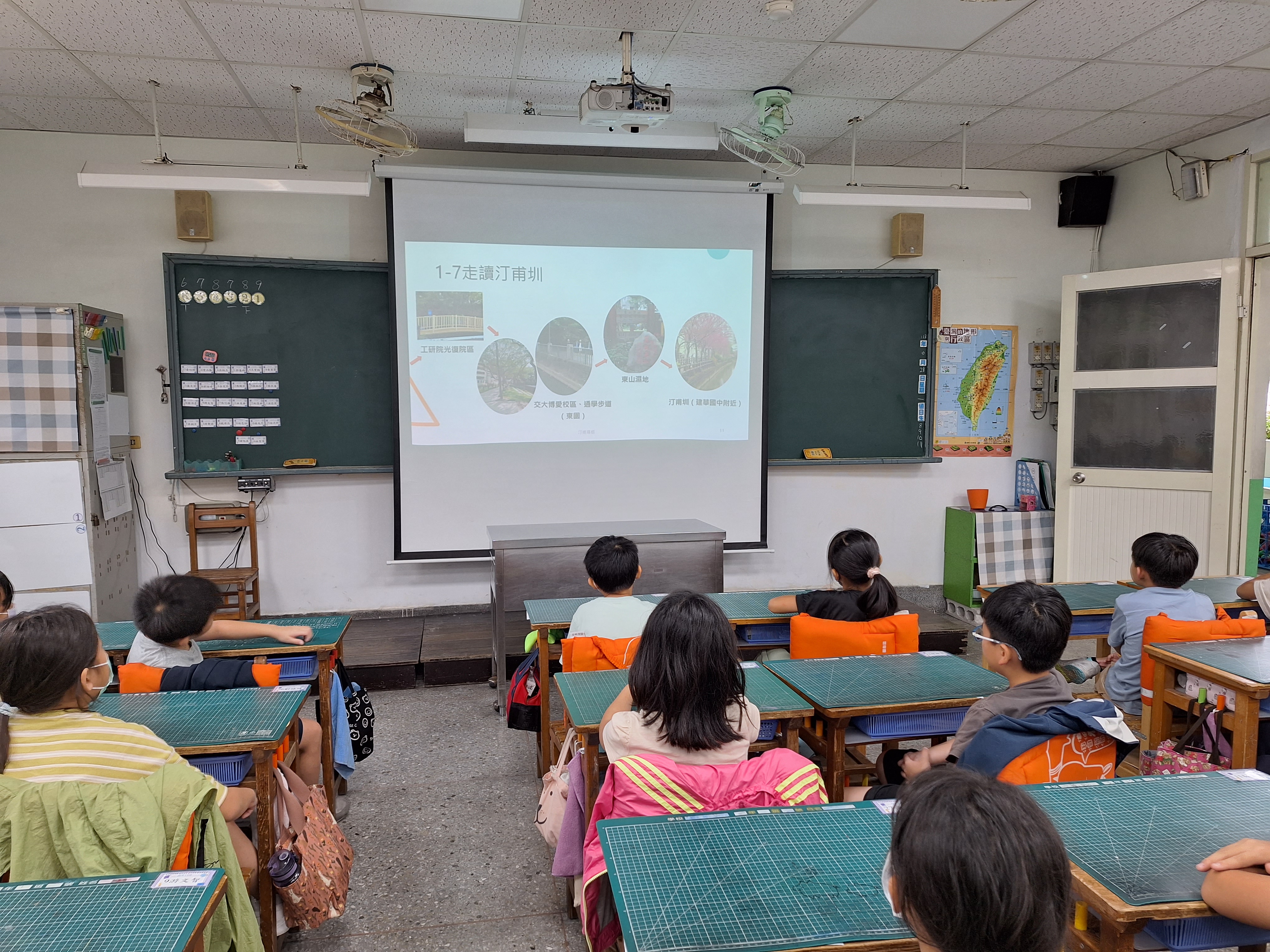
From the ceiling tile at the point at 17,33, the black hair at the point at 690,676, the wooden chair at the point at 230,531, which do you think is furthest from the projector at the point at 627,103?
the wooden chair at the point at 230,531

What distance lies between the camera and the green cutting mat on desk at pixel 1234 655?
6.85 feet

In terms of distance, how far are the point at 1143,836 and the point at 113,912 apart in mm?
1543

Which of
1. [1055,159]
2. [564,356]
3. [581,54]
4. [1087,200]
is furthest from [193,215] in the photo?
[1087,200]

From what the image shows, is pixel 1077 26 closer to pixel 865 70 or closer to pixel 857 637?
pixel 865 70

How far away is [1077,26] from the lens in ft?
10.2

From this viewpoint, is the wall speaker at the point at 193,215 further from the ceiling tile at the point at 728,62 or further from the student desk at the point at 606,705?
the student desk at the point at 606,705

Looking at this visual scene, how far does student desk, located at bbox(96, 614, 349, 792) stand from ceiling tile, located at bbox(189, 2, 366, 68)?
2.28 metres

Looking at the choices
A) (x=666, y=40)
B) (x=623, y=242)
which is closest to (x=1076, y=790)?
(x=666, y=40)

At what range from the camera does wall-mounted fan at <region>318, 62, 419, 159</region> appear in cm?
339

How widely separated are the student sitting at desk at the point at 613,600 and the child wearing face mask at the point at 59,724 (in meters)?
1.12

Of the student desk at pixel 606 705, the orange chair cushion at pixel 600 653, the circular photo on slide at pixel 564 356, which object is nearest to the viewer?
the student desk at pixel 606 705

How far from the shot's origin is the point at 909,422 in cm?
518

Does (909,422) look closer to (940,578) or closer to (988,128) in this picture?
(940,578)

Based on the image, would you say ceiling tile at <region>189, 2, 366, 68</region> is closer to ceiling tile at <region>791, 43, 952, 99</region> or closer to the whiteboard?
ceiling tile at <region>791, 43, 952, 99</region>
